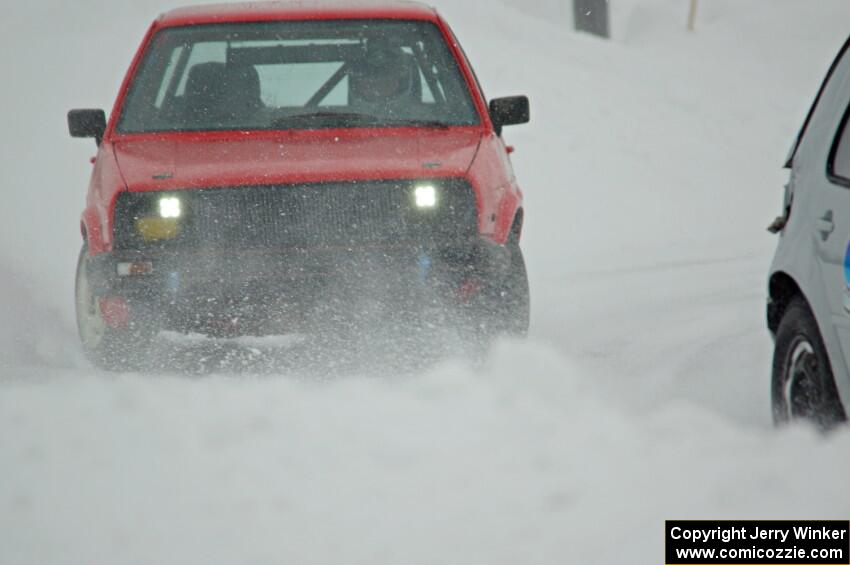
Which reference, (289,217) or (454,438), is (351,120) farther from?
(454,438)

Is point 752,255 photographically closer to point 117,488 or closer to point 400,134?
point 400,134

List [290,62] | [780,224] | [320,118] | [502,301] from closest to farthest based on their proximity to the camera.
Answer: [780,224] < [502,301] < [320,118] < [290,62]

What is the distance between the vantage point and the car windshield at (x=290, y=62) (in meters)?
6.50

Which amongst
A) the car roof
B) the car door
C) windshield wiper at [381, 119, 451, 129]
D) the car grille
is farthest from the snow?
the car roof

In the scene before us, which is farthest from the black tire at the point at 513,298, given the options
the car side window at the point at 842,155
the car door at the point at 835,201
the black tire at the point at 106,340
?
the car side window at the point at 842,155

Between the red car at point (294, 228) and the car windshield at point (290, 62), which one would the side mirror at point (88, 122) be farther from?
the red car at point (294, 228)

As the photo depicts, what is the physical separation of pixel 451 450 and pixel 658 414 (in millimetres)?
952

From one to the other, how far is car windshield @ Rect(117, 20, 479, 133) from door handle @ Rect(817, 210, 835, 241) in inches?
99.7

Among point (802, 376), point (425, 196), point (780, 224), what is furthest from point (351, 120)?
point (802, 376)

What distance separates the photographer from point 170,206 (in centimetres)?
580

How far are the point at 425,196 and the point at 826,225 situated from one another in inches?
81.8

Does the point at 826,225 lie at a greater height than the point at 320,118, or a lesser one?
greater

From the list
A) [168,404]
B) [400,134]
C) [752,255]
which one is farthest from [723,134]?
[168,404]

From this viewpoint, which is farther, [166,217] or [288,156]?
[288,156]
